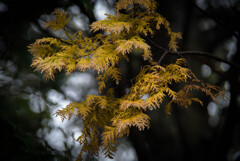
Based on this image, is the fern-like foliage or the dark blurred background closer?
the fern-like foliage

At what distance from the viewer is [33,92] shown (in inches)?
87.1

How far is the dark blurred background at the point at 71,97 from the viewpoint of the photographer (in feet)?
6.25

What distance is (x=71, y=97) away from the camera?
279 centimetres

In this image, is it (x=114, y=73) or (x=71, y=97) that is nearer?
(x=114, y=73)

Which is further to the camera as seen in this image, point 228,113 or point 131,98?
point 228,113

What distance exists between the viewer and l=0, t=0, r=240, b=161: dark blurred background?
1.91 metres

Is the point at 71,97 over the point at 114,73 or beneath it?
over

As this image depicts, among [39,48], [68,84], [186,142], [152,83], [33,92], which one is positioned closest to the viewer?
[152,83]

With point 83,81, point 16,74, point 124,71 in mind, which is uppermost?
point 83,81

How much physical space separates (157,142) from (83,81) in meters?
1.81

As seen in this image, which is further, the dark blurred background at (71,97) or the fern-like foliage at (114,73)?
the dark blurred background at (71,97)

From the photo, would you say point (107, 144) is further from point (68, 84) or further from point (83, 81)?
point (83, 81)

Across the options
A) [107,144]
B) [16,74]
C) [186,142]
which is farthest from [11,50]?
[186,142]

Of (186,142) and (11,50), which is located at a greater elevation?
(11,50)
